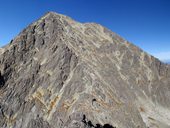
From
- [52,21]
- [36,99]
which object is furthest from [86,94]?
[52,21]

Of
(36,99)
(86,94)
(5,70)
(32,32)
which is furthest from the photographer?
(32,32)

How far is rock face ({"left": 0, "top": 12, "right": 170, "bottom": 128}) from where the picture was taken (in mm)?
84812

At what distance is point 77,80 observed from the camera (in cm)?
9338

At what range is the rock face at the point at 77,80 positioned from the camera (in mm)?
84812

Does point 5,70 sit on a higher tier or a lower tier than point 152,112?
lower

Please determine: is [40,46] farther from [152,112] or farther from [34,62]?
[152,112]

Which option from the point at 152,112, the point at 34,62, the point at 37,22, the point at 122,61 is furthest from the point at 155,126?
the point at 37,22

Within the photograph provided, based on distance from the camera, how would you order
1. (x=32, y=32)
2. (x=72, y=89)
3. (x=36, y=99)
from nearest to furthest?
(x=72, y=89), (x=36, y=99), (x=32, y=32)

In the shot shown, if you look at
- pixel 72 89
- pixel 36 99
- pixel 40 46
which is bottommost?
pixel 36 99

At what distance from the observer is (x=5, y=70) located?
108062 mm

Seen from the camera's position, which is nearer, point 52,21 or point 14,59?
point 14,59

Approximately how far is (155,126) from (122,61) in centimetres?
3622

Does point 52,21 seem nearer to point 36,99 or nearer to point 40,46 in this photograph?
point 40,46

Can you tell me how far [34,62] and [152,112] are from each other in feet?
159
